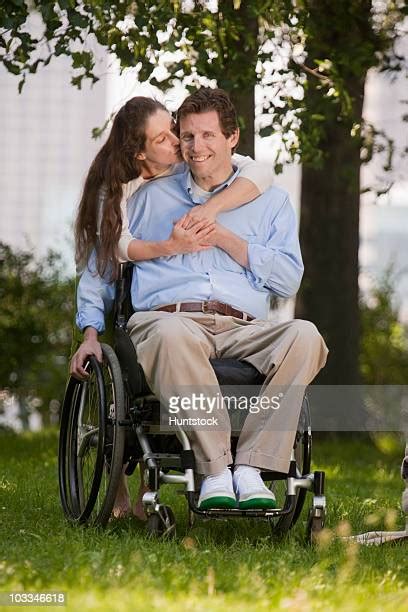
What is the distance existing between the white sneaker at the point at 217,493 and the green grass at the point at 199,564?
125mm

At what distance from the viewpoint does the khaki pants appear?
359cm

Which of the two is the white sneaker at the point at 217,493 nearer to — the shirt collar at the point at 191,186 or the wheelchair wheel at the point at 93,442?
the wheelchair wheel at the point at 93,442

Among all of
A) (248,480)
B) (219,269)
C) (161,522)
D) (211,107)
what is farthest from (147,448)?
(211,107)

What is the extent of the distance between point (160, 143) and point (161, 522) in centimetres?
128

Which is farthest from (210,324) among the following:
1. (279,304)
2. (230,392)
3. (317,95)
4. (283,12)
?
(279,304)

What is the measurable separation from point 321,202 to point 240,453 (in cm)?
518

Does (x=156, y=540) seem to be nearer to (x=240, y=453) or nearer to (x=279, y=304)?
(x=240, y=453)

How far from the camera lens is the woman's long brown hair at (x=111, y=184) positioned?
13.2 ft

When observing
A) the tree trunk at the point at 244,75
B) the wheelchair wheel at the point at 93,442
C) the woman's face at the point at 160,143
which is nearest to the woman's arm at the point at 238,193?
the woman's face at the point at 160,143

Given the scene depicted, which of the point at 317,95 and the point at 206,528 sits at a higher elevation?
the point at 317,95

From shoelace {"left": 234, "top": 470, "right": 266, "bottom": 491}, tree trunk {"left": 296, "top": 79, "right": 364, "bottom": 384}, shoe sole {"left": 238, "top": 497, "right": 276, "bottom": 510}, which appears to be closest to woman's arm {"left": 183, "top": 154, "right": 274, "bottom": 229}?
shoelace {"left": 234, "top": 470, "right": 266, "bottom": 491}

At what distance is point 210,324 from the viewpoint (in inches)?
154

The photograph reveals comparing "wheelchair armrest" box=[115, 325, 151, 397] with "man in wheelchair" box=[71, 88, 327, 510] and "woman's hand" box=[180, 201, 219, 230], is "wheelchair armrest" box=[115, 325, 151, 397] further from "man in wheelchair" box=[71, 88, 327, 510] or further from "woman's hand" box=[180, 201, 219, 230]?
"woman's hand" box=[180, 201, 219, 230]

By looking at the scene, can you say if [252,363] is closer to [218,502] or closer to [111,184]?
[218,502]
